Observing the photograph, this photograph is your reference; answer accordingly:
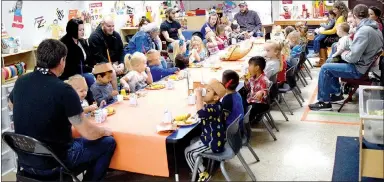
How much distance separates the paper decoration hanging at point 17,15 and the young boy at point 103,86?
8.99 feet

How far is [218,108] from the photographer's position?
3268mm

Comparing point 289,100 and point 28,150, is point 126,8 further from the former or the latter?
point 28,150

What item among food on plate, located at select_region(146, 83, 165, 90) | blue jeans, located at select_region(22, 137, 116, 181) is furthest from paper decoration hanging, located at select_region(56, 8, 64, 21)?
blue jeans, located at select_region(22, 137, 116, 181)

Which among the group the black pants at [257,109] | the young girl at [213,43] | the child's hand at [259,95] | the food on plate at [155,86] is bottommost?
the black pants at [257,109]

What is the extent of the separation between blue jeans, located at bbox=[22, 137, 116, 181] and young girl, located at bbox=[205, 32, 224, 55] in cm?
394

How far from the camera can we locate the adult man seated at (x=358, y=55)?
5129 millimetres

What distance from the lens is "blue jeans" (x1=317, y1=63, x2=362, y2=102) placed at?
17.7 feet

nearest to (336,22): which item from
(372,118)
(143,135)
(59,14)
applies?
(59,14)

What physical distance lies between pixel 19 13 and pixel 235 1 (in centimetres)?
609

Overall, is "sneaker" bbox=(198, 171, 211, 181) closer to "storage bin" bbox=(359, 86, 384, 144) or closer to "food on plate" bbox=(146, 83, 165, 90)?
"storage bin" bbox=(359, 86, 384, 144)

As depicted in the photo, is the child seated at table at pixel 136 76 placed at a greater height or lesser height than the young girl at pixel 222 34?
lesser

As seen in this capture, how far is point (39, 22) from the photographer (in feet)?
22.7

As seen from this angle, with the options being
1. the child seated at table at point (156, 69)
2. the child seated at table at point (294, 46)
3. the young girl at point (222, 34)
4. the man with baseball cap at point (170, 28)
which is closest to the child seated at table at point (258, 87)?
the child seated at table at point (156, 69)

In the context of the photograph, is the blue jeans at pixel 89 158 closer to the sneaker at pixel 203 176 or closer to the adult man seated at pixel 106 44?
the sneaker at pixel 203 176
